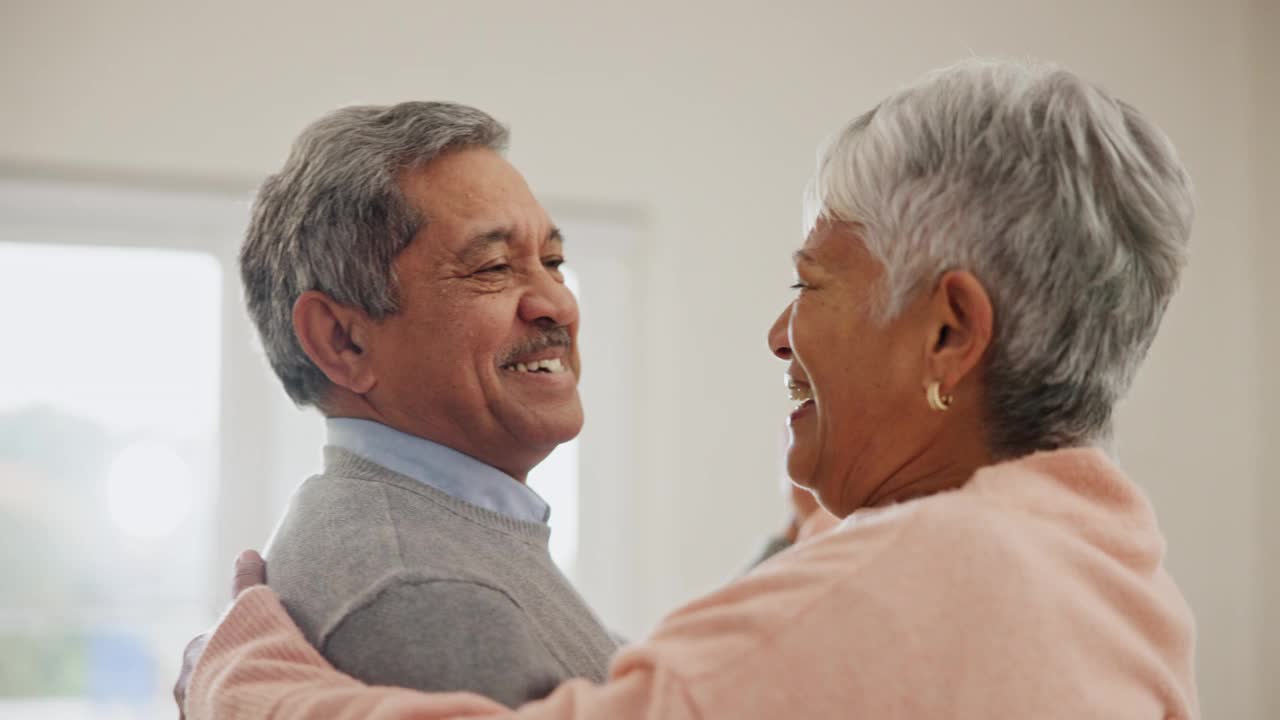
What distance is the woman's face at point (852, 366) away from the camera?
1.23 m

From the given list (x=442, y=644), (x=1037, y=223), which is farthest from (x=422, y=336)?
(x=1037, y=223)

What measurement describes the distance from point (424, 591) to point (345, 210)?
1.66ft

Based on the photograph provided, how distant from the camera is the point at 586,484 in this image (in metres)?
4.05

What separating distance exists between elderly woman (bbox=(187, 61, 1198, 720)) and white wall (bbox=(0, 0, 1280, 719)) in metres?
2.62

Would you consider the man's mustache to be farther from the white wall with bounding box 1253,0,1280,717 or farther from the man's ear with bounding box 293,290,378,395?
the white wall with bounding box 1253,0,1280,717

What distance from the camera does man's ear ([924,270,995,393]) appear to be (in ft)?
3.80

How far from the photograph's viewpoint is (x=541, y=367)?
162 centimetres

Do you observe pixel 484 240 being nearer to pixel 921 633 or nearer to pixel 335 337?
pixel 335 337

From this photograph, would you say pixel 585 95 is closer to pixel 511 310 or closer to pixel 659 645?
pixel 511 310

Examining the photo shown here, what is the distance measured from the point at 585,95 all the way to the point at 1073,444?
2.92m

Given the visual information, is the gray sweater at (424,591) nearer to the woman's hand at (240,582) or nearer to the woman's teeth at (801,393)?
the woman's hand at (240,582)

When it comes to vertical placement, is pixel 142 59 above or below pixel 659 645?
above

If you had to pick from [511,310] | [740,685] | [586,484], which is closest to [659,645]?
[740,685]

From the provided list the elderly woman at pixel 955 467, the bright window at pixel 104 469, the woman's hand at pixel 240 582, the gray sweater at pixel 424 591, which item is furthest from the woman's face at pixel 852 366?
the bright window at pixel 104 469
